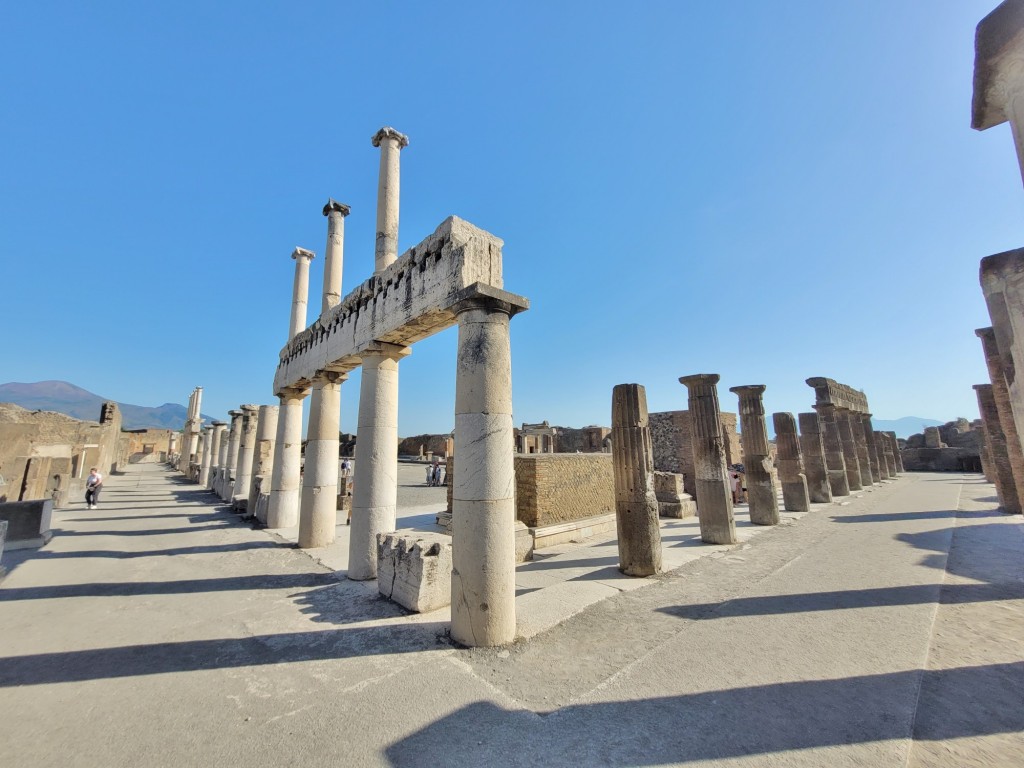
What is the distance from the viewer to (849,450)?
19.2 m

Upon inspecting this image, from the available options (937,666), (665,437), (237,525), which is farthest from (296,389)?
(665,437)

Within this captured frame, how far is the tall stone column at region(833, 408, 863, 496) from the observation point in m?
18.5

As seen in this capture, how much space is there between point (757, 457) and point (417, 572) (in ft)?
35.3

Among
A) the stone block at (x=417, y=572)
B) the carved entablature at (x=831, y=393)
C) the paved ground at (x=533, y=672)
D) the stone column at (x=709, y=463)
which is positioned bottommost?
the paved ground at (x=533, y=672)

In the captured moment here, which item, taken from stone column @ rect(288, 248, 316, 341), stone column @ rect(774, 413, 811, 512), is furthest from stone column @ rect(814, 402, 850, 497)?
stone column @ rect(288, 248, 316, 341)

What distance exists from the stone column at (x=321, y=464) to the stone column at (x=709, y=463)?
804 cm

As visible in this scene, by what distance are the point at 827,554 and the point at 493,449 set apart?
7779 mm

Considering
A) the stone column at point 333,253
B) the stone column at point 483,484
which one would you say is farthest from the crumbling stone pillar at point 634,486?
the stone column at point 333,253

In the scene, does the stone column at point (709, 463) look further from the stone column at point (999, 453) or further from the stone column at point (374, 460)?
the stone column at point (999, 453)

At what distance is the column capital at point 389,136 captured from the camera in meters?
7.56

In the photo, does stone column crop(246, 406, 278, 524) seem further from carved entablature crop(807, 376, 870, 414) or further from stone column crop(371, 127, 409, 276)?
carved entablature crop(807, 376, 870, 414)

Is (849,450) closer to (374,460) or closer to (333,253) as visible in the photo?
(374,460)

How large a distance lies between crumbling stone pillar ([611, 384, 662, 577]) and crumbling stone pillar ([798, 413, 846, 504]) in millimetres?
11653

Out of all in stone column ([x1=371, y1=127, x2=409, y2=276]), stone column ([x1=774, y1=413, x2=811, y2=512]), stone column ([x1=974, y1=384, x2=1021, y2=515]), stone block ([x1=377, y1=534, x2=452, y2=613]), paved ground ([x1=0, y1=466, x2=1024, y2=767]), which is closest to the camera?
paved ground ([x1=0, y1=466, x2=1024, y2=767])
